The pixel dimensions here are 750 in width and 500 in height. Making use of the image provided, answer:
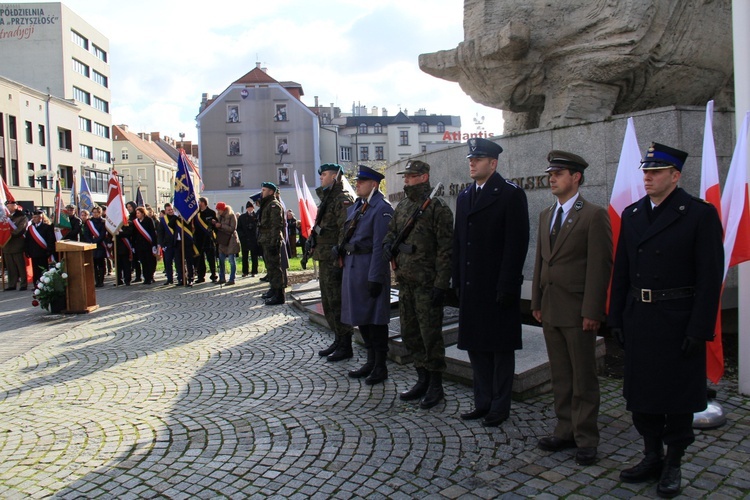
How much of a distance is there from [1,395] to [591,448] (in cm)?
525

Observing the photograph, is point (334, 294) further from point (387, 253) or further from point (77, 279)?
point (77, 279)

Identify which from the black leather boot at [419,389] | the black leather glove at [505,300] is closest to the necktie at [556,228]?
the black leather glove at [505,300]

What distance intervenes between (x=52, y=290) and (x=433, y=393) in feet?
25.1

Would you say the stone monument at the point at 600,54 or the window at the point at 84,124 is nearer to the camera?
the stone monument at the point at 600,54

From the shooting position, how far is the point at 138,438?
4277mm

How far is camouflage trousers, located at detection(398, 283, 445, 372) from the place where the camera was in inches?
186

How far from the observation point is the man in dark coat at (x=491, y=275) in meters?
4.17

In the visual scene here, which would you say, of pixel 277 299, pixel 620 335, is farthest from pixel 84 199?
pixel 620 335

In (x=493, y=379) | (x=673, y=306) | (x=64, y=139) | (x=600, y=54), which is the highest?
(x=64, y=139)

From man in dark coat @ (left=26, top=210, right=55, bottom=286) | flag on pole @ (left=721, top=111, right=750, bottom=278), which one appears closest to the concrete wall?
flag on pole @ (left=721, top=111, right=750, bottom=278)

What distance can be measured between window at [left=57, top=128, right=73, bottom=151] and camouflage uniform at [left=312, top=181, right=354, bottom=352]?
156 ft

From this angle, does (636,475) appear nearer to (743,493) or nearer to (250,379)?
(743,493)

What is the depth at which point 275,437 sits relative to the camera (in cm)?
420

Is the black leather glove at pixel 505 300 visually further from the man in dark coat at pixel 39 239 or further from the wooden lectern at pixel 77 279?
the man in dark coat at pixel 39 239
